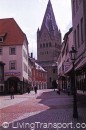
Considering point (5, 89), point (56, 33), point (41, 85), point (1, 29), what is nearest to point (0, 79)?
point (5, 89)

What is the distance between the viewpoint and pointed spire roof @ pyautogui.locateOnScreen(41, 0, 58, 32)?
138 meters

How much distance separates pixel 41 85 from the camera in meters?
113

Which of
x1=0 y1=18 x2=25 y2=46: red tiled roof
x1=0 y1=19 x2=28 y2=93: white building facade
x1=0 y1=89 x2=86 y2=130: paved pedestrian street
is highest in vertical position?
x1=0 y1=18 x2=25 y2=46: red tiled roof

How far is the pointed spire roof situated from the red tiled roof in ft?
239

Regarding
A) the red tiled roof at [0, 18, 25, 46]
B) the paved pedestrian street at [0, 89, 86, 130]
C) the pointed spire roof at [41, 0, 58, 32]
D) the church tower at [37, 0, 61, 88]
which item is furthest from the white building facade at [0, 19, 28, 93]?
the pointed spire roof at [41, 0, 58, 32]

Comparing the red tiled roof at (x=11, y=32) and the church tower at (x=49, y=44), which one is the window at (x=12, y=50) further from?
the church tower at (x=49, y=44)

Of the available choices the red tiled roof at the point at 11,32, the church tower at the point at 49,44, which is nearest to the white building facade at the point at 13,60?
the red tiled roof at the point at 11,32

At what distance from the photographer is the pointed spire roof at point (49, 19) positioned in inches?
5453

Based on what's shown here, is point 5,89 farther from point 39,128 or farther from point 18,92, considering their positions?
point 39,128

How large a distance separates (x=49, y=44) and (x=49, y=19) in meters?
11.3

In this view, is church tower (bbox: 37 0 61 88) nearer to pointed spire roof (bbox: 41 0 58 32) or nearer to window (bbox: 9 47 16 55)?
pointed spire roof (bbox: 41 0 58 32)

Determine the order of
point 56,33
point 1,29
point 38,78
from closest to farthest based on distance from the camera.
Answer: point 1,29, point 38,78, point 56,33

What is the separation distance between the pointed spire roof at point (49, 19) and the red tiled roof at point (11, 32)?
7273 centimetres

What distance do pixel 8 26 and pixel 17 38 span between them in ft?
16.9
